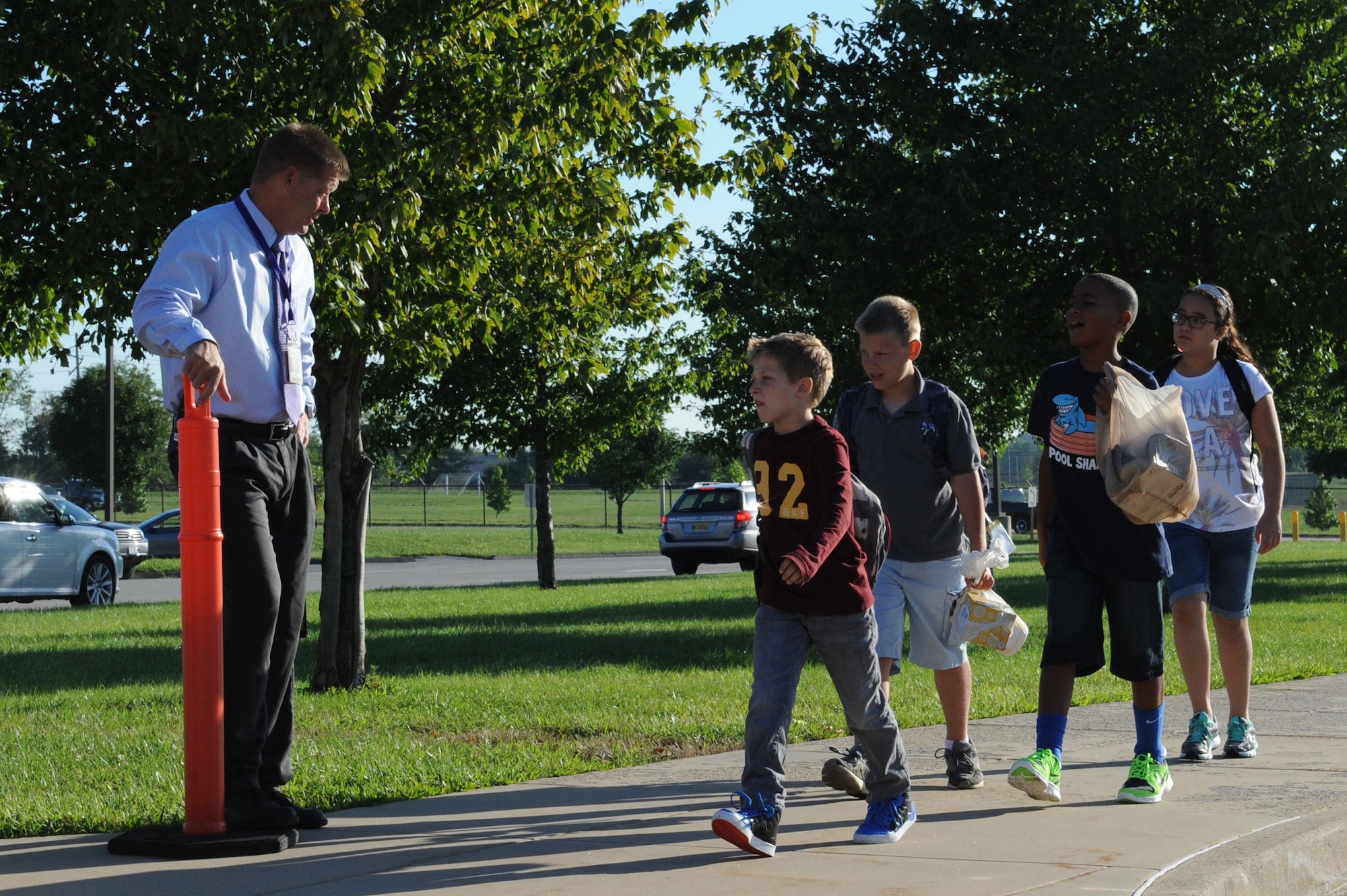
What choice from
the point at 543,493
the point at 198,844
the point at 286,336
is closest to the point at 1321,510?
the point at 543,493

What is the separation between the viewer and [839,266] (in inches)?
673

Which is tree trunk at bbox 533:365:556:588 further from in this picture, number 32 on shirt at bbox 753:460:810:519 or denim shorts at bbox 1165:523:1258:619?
number 32 on shirt at bbox 753:460:810:519

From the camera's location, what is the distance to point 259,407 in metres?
4.48

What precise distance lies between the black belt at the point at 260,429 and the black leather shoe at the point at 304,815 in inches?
43.9

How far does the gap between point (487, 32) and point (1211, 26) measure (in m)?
9.96

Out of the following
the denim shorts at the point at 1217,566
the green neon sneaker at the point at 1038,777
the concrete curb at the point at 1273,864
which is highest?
the denim shorts at the point at 1217,566

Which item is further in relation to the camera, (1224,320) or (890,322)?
(1224,320)

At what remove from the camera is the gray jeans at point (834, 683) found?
14.4 feet

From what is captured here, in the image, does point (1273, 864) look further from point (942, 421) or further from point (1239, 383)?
point (1239, 383)

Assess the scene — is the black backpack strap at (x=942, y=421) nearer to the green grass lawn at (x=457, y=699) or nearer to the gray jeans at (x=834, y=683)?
the gray jeans at (x=834, y=683)

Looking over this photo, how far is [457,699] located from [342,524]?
1.45m

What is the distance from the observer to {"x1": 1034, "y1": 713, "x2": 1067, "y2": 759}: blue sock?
519 cm

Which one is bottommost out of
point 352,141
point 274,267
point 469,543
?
point 469,543

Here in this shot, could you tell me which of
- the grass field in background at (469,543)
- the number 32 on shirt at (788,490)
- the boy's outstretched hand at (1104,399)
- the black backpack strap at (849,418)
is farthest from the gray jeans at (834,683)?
the grass field in background at (469,543)
